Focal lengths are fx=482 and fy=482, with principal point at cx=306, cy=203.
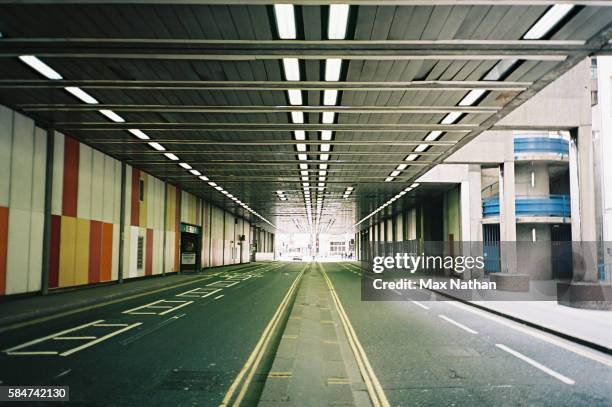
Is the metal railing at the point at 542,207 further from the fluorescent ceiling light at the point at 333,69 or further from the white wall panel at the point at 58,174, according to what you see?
the white wall panel at the point at 58,174

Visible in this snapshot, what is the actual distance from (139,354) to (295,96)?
323 inches

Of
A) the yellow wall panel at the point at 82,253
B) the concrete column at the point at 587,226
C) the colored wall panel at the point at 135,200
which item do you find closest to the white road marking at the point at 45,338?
the yellow wall panel at the point at 82,253

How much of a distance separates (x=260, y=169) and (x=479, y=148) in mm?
11208

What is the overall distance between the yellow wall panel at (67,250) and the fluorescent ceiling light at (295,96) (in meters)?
10.2

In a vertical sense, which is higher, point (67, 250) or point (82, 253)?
point (67, 250)

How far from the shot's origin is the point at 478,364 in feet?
26.2

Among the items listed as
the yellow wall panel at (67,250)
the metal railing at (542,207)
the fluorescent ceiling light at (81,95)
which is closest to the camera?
the fluorescent ceiling light at (81,95)

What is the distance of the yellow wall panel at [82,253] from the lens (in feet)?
63.3

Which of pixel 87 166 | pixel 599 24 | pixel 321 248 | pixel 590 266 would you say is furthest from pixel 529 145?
pixel 321 248

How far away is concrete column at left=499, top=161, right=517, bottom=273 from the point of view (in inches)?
835

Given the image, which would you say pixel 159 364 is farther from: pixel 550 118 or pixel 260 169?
pixel 260 169

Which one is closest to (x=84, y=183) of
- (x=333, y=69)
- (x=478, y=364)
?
(x=333, y=69)

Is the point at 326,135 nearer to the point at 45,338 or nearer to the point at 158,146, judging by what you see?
the point at 158,146

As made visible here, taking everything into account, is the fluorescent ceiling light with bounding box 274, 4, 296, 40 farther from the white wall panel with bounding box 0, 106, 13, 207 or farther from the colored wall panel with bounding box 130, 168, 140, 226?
the colored wall panel with bounding box 130, 168, 140, 226
